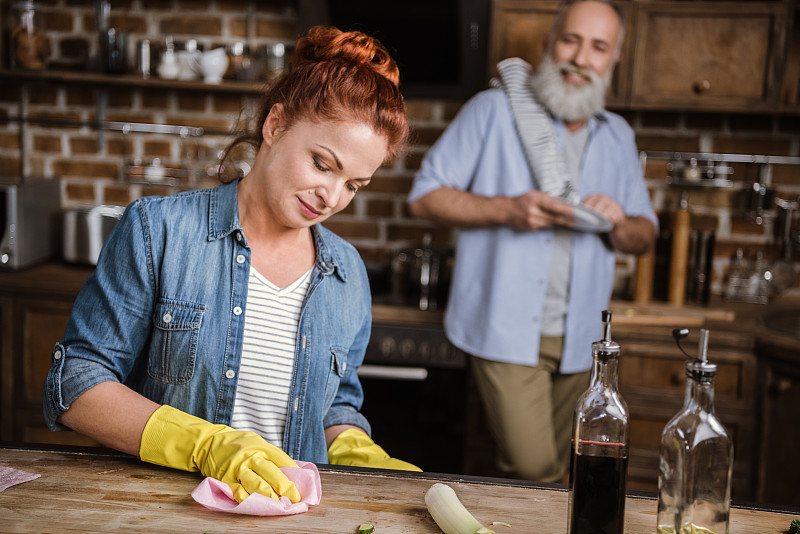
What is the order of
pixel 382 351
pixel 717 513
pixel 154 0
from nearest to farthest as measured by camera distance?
1. pixel 717 513
2. pixel 382 351
3. pixel 154 0

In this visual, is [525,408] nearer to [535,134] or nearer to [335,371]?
[535,134]

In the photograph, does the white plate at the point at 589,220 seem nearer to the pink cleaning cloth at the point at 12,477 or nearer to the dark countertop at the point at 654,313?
the dark countertop at the point at 654,313

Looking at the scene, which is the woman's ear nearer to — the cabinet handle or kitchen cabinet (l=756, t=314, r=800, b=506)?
kitchen cabinet (l=756, t=314, r=800, b=506)

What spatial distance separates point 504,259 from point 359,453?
3.65 feet

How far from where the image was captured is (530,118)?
2363 mm

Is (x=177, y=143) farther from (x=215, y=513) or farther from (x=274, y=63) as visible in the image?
(x=215, y=513)

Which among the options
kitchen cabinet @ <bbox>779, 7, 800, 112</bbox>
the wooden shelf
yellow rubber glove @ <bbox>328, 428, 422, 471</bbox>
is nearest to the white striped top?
yellow rubber glove @ <bbox>328, 428, 422, 471</bbox>

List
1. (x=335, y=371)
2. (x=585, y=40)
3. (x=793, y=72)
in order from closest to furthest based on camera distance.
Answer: (x=335, y=371), (x=585, y=40), (x=793, y=72)

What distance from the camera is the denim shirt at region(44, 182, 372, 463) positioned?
1247 mm

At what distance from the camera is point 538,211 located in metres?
2.26

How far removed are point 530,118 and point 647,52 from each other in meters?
0.75

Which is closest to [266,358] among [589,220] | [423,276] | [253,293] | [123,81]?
[253,293]

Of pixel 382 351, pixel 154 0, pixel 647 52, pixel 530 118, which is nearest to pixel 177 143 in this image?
pixel 154 0

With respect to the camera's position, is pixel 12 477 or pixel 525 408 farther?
pixel 525 408
